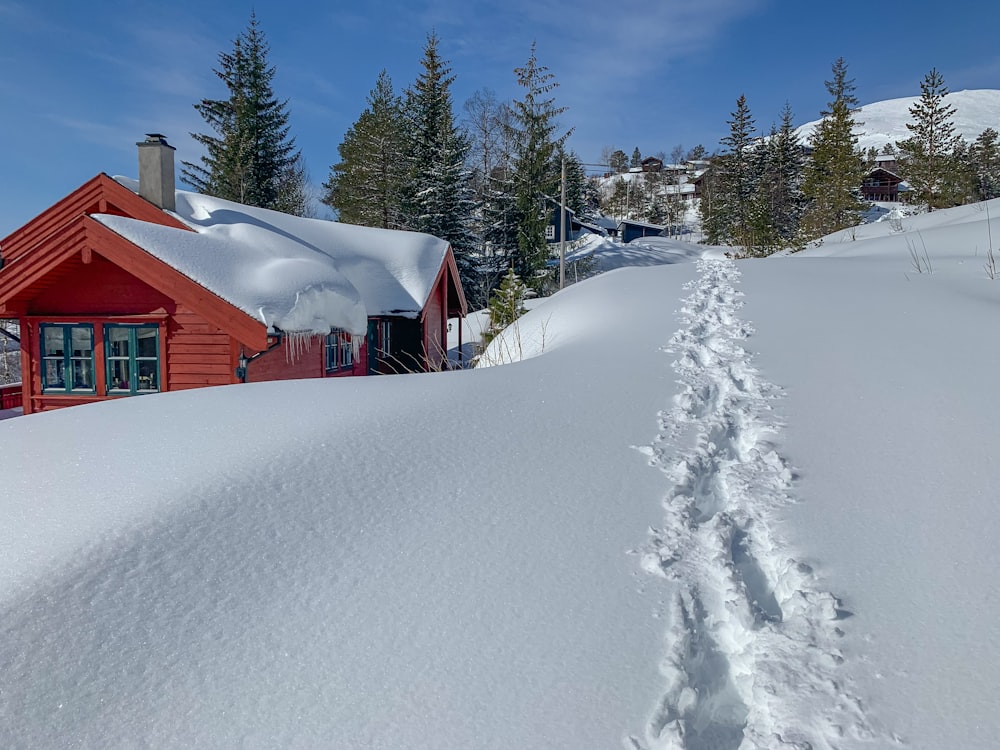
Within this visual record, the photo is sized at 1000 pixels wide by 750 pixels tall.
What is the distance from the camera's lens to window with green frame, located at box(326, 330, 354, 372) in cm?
1024

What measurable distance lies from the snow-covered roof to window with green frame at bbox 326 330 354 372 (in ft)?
2.58

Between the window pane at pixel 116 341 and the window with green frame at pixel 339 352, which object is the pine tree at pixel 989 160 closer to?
the window with green frame at pixel 339 352

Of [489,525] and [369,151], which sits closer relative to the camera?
[489,525]

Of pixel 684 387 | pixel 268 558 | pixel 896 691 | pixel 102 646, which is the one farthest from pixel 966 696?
pixel 684 387

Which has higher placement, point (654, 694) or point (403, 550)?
point (403, 550)

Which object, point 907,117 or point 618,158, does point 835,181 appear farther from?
point 907,117

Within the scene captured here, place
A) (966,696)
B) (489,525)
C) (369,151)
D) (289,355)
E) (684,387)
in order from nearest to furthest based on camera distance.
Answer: (966,696) → (489,525) → (684,387) → (289,355) → (369,151)

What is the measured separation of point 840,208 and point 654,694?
27375 millimetres

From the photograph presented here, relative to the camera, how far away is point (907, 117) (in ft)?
374

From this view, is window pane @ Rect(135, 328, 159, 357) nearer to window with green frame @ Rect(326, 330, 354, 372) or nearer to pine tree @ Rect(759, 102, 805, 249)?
window with green frame @ Rect(326, 330, 354, 372)

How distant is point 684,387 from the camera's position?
12.6 ft

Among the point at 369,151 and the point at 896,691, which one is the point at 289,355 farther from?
the point at 369,151

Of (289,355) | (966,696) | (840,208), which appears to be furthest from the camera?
(840,208)

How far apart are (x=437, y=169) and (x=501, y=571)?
22.8 meters
